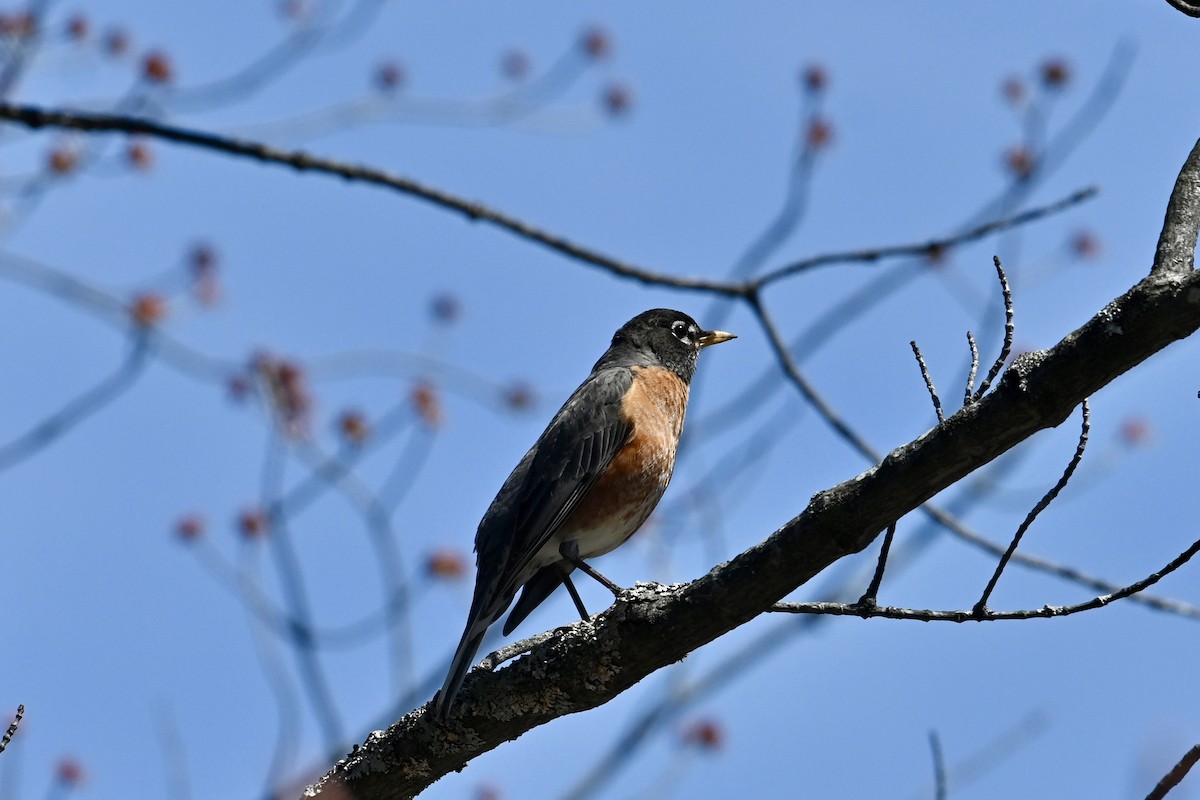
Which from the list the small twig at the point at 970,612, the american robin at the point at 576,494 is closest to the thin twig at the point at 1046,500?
the small twig at the point at 970,612

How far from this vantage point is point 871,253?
487cm

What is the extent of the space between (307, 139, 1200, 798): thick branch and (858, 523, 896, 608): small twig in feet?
0.26

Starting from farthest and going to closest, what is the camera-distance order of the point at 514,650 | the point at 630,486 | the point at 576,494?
1. the point at 630,486
2. the point at 576,494
3. the point at 514,650

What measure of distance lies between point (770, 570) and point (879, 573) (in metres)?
0.34

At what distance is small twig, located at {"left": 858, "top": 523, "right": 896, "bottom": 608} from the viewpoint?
3.74 metres

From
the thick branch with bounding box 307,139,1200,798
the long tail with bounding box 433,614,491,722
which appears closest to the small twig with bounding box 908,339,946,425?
the thick branch with bounding box 307,139,1200,798

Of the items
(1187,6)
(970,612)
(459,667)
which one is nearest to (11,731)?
(459,667)

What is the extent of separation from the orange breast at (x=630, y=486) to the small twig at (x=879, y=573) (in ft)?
8.59

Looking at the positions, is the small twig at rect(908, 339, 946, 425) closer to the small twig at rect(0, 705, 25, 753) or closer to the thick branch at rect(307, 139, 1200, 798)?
the thick branch at rect(307, 139, 1200, 798)

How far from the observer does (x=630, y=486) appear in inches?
253

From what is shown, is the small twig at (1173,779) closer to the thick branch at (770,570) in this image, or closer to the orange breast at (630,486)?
the thick branch at (770,570)

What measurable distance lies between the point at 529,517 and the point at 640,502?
69cm

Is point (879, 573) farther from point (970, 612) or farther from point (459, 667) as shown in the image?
point (459, 667)

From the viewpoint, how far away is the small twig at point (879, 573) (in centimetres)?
374
